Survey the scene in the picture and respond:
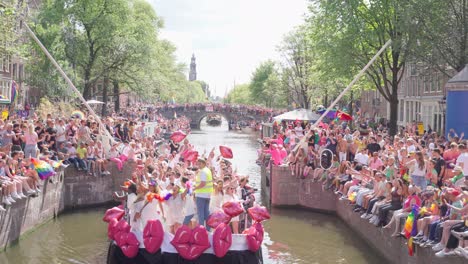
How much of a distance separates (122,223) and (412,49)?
20.6m

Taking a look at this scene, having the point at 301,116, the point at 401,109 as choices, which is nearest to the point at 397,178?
the point at 301,116

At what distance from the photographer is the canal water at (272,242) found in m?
16.9

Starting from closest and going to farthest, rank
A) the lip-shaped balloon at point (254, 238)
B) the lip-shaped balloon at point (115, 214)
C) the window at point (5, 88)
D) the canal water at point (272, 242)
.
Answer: the lip-shaped balloon at point (254, 238)
the lip-shaped balloon at point (115, 214)
the canal water at point (272, 242)
the window at point (5, 88)

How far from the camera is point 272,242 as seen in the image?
19141 millimetres

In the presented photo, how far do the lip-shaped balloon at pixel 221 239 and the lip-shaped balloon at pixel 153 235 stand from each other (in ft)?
3.57

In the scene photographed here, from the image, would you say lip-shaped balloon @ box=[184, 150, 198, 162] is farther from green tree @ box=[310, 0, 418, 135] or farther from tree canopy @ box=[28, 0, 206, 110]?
tree canopy @ box=[28, 0, 206, 110]

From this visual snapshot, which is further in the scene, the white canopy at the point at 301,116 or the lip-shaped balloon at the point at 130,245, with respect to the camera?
the white canopy at the point at 301,116

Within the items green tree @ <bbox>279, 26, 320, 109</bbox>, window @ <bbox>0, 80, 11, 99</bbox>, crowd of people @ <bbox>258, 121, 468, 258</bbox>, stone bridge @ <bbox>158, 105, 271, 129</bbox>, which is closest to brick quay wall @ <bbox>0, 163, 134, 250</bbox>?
crowd of people @ <bbox>258, 121, 468, 258</bbox>

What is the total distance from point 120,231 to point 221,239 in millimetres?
2098

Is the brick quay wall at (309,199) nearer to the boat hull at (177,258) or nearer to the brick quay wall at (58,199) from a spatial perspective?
the brick quay wall at (58,199)

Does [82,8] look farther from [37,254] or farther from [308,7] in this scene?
[37,254]

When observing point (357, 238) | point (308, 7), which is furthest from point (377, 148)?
point (308, 7)

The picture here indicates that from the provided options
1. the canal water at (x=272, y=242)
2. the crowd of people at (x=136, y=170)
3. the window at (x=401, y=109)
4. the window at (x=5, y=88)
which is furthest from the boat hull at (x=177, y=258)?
the window at (x=401, y=109)

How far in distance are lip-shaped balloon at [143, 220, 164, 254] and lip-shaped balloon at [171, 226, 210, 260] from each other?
419 millimetres
